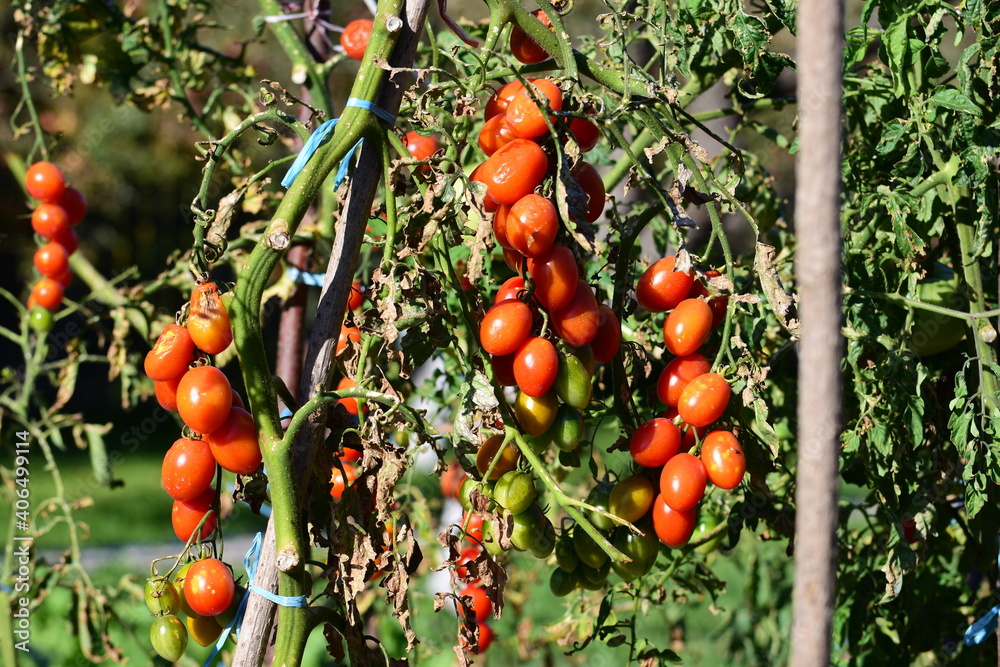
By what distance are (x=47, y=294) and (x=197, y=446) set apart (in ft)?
3.62

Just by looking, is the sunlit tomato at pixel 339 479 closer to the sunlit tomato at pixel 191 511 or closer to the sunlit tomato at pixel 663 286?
the sunlit tomato at pixel 191 511

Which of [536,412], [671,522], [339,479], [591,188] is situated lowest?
[339,479]

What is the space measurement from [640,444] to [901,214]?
0.43m

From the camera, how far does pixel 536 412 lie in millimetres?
857

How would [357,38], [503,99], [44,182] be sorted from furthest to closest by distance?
1. [44,182]
2. [357,38]
3. [503,99]

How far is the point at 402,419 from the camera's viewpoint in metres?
0.86

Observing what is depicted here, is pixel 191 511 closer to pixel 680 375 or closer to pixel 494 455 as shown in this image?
pixel 494 455

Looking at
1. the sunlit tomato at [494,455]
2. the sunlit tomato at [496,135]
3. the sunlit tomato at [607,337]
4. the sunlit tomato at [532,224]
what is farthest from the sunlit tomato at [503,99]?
the sunlit tomato at [494,455]

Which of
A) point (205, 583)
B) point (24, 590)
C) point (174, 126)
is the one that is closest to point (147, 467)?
point (174, 126)

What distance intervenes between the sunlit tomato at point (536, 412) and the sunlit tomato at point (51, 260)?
1283mm

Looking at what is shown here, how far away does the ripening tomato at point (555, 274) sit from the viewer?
0.78 m

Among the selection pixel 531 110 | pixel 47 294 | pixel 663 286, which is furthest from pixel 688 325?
pixel 47 294

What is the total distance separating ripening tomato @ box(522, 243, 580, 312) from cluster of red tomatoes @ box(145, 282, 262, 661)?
0.30 meters

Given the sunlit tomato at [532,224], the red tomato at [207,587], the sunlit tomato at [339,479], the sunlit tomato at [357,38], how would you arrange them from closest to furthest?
the sunlit tomato at [532,224], the red tomato at [207,587], the sunlit tomato at [339,479], the sunlit tomato at [357,38]
